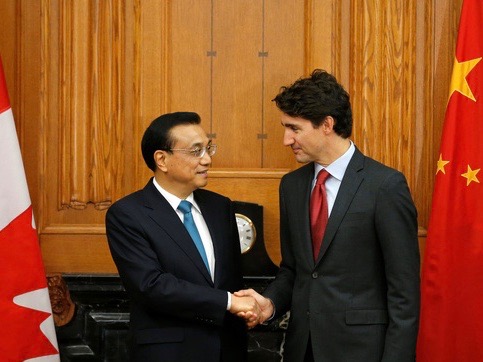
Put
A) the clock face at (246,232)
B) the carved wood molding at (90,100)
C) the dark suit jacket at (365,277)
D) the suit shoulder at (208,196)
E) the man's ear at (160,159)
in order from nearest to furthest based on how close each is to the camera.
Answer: the dark suit jacket at (365,277)
the man's ear at (160,159)
the suit shoulder at (208,196)
the clock face at (246,232)
the carved wood molding at (90,100)

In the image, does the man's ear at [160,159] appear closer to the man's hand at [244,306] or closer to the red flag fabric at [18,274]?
the man's hand at [244,306]

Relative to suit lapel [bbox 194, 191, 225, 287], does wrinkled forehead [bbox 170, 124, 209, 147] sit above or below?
above

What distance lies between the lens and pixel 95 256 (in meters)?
3.49

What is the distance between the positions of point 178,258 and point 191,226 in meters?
0.15

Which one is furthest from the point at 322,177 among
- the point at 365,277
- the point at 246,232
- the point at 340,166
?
the point at 246,232

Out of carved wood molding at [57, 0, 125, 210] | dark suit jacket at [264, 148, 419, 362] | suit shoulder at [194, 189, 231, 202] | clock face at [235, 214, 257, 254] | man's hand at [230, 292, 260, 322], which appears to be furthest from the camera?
carved wood molding at [57, 0, 125, 210]

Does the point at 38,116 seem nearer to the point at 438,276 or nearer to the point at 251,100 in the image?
the point at 251,100

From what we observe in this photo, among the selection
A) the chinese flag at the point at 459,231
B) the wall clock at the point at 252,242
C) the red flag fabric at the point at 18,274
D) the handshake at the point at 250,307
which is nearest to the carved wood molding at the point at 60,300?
the red flag fabric at the point at 18,274

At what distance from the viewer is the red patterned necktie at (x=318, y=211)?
2.64 m

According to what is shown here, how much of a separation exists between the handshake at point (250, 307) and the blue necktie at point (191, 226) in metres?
0.15

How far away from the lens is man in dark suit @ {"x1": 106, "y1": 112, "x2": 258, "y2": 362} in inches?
101

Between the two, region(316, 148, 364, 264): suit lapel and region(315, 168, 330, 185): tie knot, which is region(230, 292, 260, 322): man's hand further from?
region(315, 168, 330, 185): tie knot

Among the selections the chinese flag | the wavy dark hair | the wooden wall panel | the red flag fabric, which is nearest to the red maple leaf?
the red flag fabric

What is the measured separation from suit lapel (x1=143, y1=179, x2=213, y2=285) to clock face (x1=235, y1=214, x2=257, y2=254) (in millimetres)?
719
